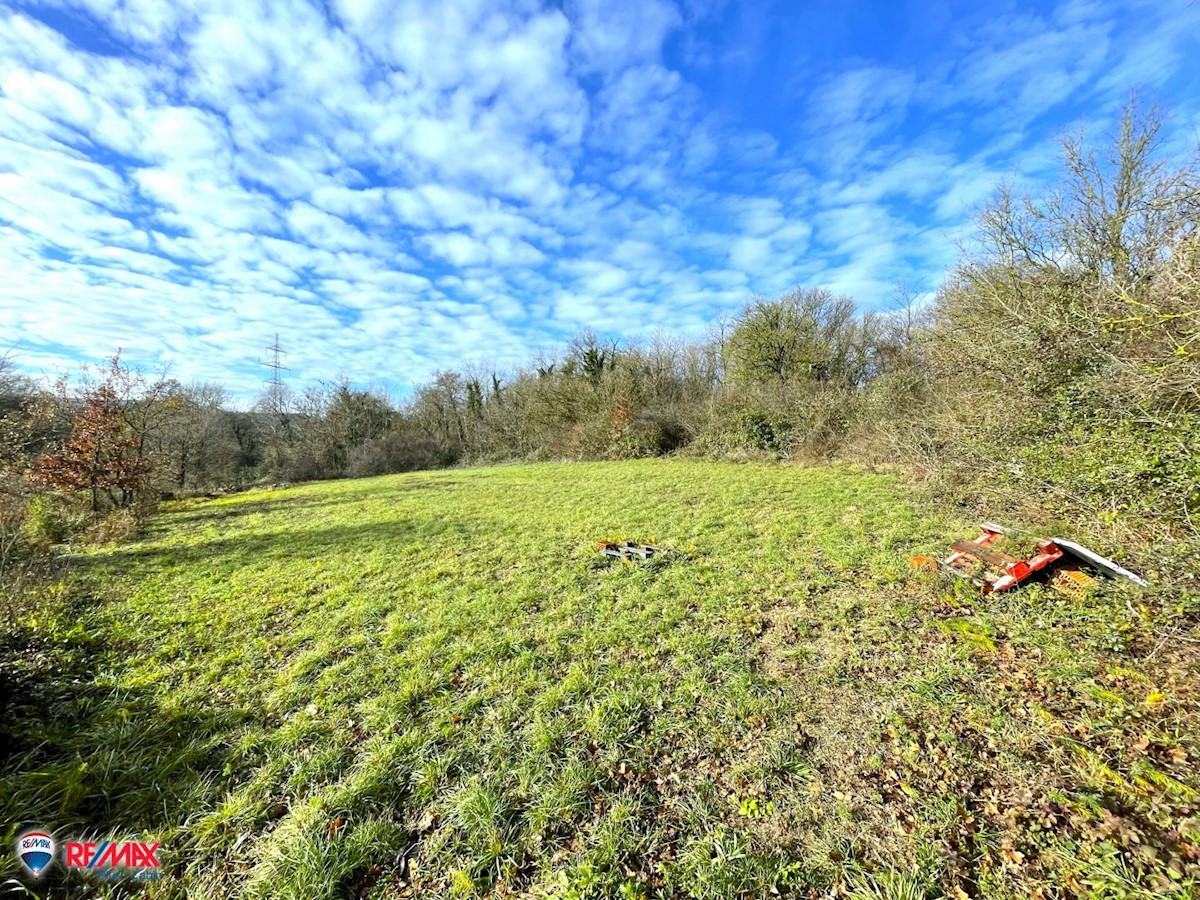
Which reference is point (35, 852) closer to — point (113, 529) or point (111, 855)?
point (111, 855)

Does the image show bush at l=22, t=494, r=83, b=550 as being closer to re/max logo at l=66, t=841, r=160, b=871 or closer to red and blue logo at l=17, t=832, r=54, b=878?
red and blue logo at l=17, t=832, r=54, b=878

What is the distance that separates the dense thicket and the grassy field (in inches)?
68.0

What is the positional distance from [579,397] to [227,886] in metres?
19.3

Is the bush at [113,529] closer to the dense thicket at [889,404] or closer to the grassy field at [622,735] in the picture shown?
the dense thicket at [889,404]

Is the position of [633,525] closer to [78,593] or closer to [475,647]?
[475,647]

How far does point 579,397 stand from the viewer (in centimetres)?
2050

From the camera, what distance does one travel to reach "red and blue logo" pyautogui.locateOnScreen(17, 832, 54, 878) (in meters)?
1.71

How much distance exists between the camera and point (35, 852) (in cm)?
176

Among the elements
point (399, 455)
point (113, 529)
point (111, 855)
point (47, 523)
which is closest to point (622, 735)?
point (111, 855)

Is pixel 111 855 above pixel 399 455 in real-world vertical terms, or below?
below

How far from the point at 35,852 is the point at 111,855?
0.82 feet

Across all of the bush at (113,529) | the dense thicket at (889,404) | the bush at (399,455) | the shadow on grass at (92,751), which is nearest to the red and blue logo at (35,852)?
the shadow on grass at (92,751)

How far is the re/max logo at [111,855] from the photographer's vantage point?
179 centimetres

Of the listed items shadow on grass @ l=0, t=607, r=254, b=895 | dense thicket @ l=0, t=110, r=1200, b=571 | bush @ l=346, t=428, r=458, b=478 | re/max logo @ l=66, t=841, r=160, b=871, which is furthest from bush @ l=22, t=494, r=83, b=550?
bush @ l=346, t=428, r=458, b=478
